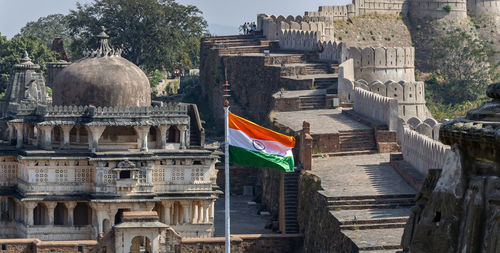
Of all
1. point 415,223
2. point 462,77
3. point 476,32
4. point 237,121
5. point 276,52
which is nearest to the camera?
point 415,223

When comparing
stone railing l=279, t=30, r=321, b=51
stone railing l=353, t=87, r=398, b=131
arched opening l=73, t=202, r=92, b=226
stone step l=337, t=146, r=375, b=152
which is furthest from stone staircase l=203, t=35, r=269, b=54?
arched opening l=73, t=202, r=92, b=226

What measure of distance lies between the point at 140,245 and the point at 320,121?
10.7 m

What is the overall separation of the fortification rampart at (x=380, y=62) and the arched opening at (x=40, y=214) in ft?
64.3

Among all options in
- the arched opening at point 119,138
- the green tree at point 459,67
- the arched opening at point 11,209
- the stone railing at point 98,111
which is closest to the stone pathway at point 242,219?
the arched opening at point 119,138

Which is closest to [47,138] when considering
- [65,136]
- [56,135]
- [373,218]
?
[65,136]

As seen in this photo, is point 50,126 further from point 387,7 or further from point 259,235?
point 387,7

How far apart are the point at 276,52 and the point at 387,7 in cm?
1507

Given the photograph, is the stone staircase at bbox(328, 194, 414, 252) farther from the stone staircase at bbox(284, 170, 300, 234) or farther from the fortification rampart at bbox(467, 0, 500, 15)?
the fortification rampart at bbox(467, 0, 500, 15)

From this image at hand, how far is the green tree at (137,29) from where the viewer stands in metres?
74.6

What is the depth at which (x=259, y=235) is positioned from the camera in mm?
35938

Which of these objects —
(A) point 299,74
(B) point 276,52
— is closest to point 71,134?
(A) point 299,74

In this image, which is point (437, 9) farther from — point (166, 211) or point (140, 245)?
point (140, 245)

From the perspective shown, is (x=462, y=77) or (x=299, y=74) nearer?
(x=299, y=74)

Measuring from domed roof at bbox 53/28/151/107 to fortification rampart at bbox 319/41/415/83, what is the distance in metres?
16.3
